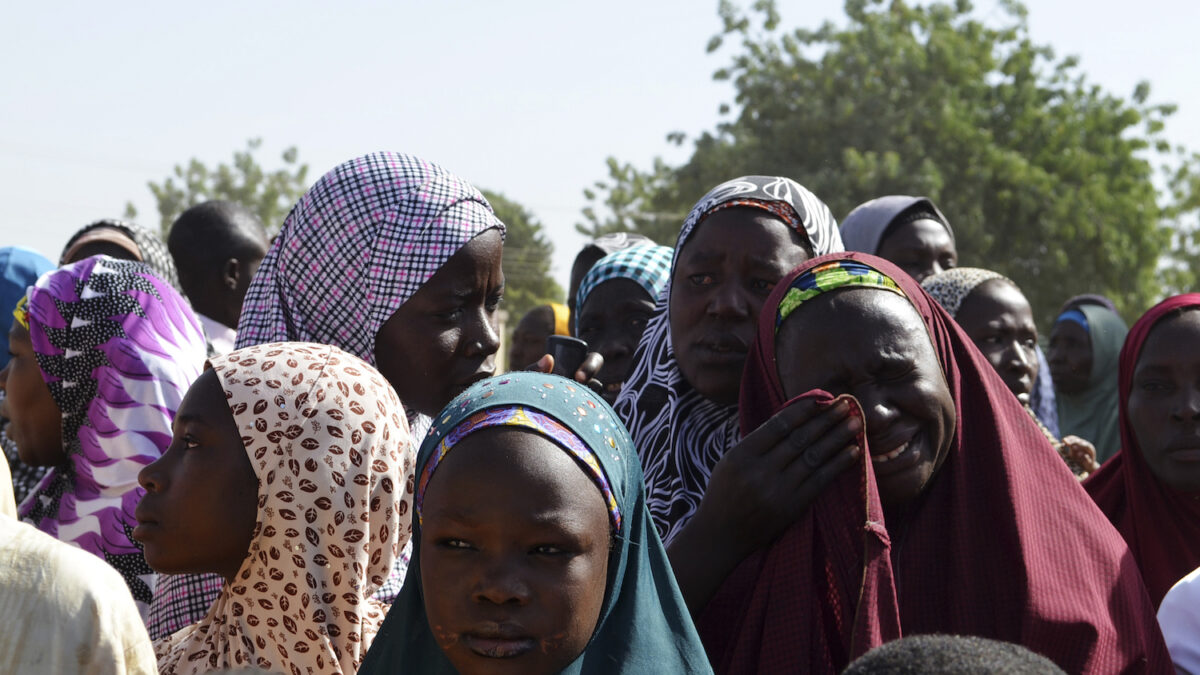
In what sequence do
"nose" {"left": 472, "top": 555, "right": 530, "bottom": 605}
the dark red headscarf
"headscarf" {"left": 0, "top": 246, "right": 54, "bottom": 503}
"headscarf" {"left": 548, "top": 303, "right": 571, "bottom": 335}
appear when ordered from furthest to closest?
"headscarf" {"left": 548, "top": 303, "right": 571, "bottom": 335} → "headscarf" {"left": 0, "top": 246, "right": 54, "bottom": 503} → the dark red headscarf → "nose" {"left": 472, "top": 555, "right": 530, "bottom": 605}

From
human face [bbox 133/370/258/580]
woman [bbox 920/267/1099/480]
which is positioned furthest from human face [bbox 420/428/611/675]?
woman [bbox 920/267/1099/480]

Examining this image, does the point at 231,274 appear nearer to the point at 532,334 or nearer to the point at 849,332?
the point at 532,334

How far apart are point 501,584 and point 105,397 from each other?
2143 millimetres

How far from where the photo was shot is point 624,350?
16.6 ft

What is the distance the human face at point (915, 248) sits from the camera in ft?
19.7

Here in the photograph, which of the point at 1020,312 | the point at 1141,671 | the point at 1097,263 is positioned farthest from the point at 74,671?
the point at 1097,263

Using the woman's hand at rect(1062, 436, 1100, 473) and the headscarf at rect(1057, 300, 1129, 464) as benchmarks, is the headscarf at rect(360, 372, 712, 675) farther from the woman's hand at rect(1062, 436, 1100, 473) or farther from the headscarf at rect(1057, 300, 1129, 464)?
the headscarf at rect(1057, 300, 1129, 464)

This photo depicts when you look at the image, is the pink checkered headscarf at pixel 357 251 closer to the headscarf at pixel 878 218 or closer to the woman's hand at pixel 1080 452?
the headscarf at pixel 878 218

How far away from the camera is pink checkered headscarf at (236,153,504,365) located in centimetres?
358

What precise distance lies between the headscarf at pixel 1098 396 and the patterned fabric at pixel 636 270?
4.42 meters

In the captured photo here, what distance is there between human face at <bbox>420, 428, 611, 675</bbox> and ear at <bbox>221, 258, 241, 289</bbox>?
406cm

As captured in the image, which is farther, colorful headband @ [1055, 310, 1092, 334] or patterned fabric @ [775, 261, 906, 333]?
colorful headband @ [1055, 310, 1092, 334]

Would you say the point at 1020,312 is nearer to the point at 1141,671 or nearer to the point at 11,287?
the point at 1141,671

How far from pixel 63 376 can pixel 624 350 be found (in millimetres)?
2140
